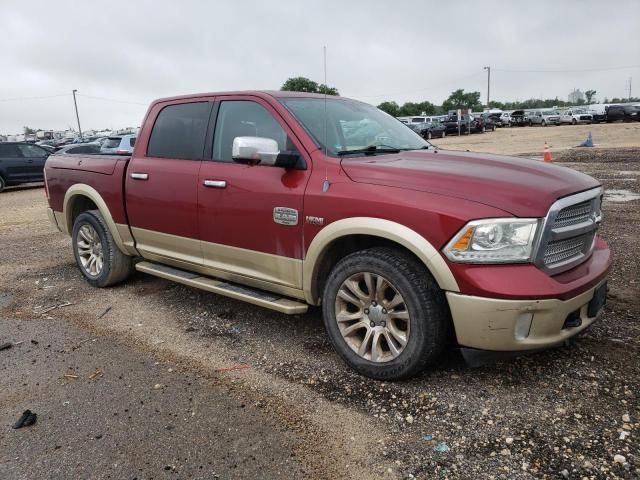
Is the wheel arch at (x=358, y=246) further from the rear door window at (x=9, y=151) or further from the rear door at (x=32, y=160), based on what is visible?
the rear door window at (x=9, y=151)

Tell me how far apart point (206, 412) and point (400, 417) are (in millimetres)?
1136

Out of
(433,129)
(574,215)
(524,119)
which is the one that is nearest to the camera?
(574,215)

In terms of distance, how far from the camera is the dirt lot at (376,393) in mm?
2611

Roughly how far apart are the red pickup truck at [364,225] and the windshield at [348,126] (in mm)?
16

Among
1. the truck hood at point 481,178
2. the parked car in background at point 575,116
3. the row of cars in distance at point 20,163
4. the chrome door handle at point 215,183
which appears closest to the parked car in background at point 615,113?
the parked car in background at point 575,116

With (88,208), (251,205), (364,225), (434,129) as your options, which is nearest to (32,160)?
(88,208)

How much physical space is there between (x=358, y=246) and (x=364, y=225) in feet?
1.26

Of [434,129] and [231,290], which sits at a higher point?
[434,129]

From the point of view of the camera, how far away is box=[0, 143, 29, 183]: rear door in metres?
17.8

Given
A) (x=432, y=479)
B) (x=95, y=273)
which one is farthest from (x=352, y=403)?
(x=95, y=273)

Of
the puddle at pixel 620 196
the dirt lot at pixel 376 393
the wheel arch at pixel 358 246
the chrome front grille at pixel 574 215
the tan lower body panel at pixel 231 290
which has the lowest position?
the dirt lot at pixel 376 393

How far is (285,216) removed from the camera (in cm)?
361

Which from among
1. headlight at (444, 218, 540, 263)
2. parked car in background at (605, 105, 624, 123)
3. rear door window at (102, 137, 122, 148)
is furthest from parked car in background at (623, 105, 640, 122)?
headlight at (444, 218, 540, 263)

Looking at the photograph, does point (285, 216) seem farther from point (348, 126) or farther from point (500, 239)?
point (500, 239)
